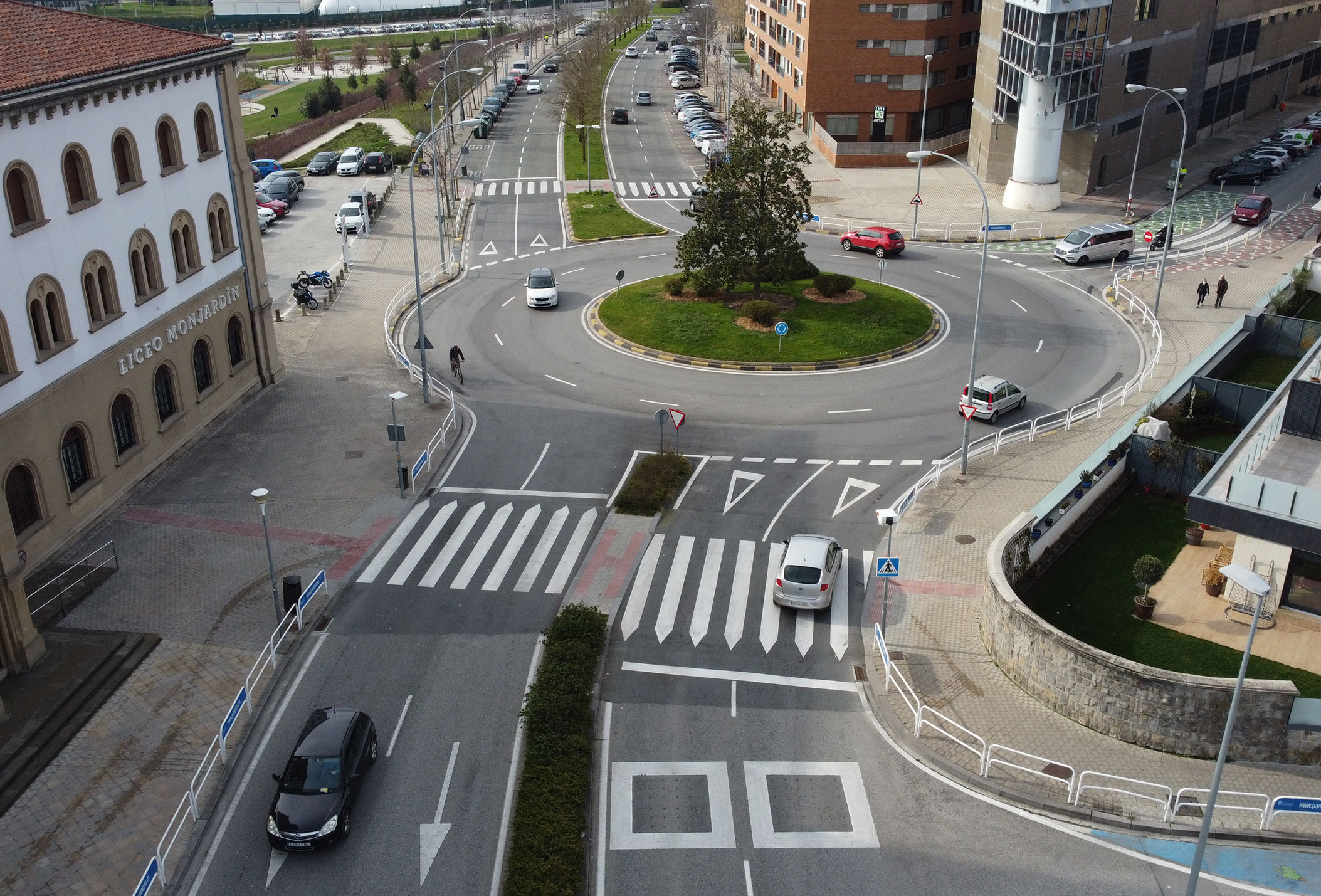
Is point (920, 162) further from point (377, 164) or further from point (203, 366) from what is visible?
point (377, 164)

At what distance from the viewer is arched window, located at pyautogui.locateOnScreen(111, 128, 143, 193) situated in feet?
103

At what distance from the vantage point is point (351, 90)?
115062 millimetres

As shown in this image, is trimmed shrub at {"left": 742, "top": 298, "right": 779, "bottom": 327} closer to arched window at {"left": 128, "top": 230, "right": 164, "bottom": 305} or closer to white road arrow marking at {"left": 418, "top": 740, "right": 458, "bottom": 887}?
arched window at {"left": 128, "top": 230, "right": 164, "bottom": 305}

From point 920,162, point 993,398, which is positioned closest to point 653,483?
point 993,398

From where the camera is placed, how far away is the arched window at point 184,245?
34.5m

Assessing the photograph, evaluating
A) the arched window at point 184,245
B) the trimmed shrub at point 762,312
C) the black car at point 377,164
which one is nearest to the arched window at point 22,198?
the arched window at point 184,245

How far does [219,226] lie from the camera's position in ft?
122

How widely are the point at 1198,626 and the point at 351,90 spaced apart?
357 ft

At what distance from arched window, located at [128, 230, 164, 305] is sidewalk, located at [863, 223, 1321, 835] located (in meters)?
23.0

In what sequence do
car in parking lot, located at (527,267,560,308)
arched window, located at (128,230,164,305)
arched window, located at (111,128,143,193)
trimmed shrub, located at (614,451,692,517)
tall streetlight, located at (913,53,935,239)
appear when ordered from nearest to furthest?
arched window, located at (111,128,143,193) < trimmed shrub, located at (614,451,692,517) < arched window, located at (128,230,164,305) < car in parking lot, located at (527,267,560,308) < tall streetlight, located at (913,53,935,239)

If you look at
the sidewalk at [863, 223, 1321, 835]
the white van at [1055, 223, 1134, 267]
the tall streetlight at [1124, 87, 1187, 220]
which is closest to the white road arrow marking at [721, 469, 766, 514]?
the sidewalk at [863, 223, 1321, 835]

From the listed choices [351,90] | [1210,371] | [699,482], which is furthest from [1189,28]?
[351,90]

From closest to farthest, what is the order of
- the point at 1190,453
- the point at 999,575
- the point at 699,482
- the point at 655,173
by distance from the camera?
the point at 999,575, the point at 1190,453, the point at 699,482, the point at 655,173

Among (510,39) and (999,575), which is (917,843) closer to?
(999,575)
